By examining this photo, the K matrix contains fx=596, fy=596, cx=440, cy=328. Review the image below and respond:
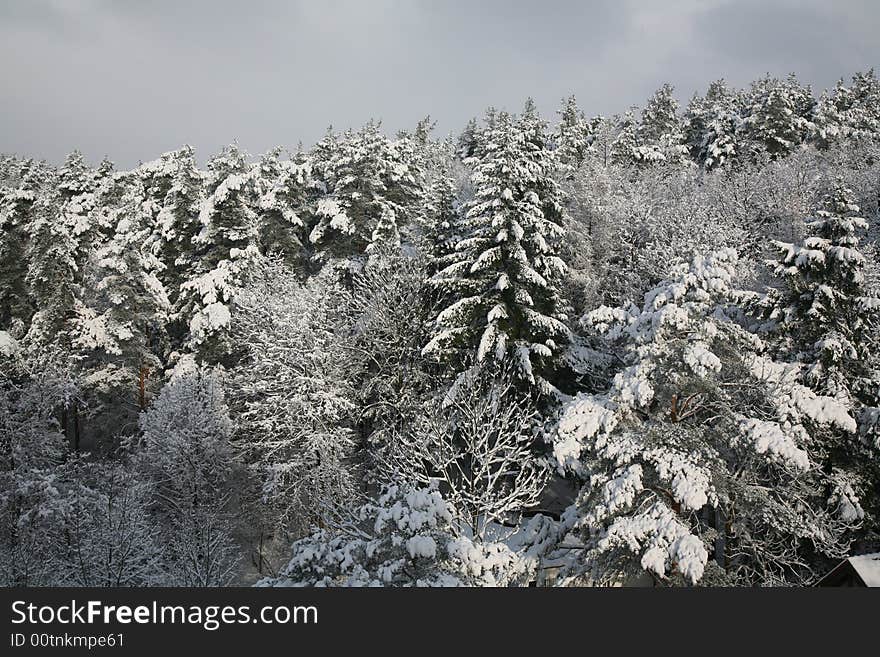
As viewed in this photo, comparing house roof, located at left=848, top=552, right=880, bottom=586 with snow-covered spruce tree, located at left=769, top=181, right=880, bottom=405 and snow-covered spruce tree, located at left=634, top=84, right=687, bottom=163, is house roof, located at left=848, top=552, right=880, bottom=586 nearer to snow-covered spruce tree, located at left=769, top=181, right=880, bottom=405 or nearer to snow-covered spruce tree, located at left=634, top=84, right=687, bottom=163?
snow-covered spruce tree, located at left=769, top=181, right=880, bottom=405

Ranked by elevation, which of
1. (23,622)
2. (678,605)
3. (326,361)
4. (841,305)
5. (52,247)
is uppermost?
(52,247)

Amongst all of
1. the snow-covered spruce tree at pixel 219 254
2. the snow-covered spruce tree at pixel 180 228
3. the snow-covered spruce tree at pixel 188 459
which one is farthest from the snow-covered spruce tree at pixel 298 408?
the snow-covered spruce tree at pixel 180 228

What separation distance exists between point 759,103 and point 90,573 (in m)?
64.0

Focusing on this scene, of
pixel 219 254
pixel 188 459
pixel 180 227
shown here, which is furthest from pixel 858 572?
pixel 180 227

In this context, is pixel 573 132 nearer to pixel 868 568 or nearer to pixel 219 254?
pixel 219 254

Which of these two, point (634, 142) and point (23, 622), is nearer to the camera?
point (23, 622)

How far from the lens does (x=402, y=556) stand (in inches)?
433

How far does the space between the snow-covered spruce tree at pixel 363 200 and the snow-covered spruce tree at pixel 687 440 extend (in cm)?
1870

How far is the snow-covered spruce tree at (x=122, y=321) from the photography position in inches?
1173

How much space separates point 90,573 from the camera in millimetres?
A: 17531

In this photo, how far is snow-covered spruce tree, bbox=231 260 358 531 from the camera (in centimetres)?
2273

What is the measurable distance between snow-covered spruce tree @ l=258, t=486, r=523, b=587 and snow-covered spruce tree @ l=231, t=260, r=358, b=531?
988 cm

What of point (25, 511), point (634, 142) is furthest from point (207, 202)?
point (634, 142)

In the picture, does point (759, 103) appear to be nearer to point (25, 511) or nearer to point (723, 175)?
point (723, 175)
